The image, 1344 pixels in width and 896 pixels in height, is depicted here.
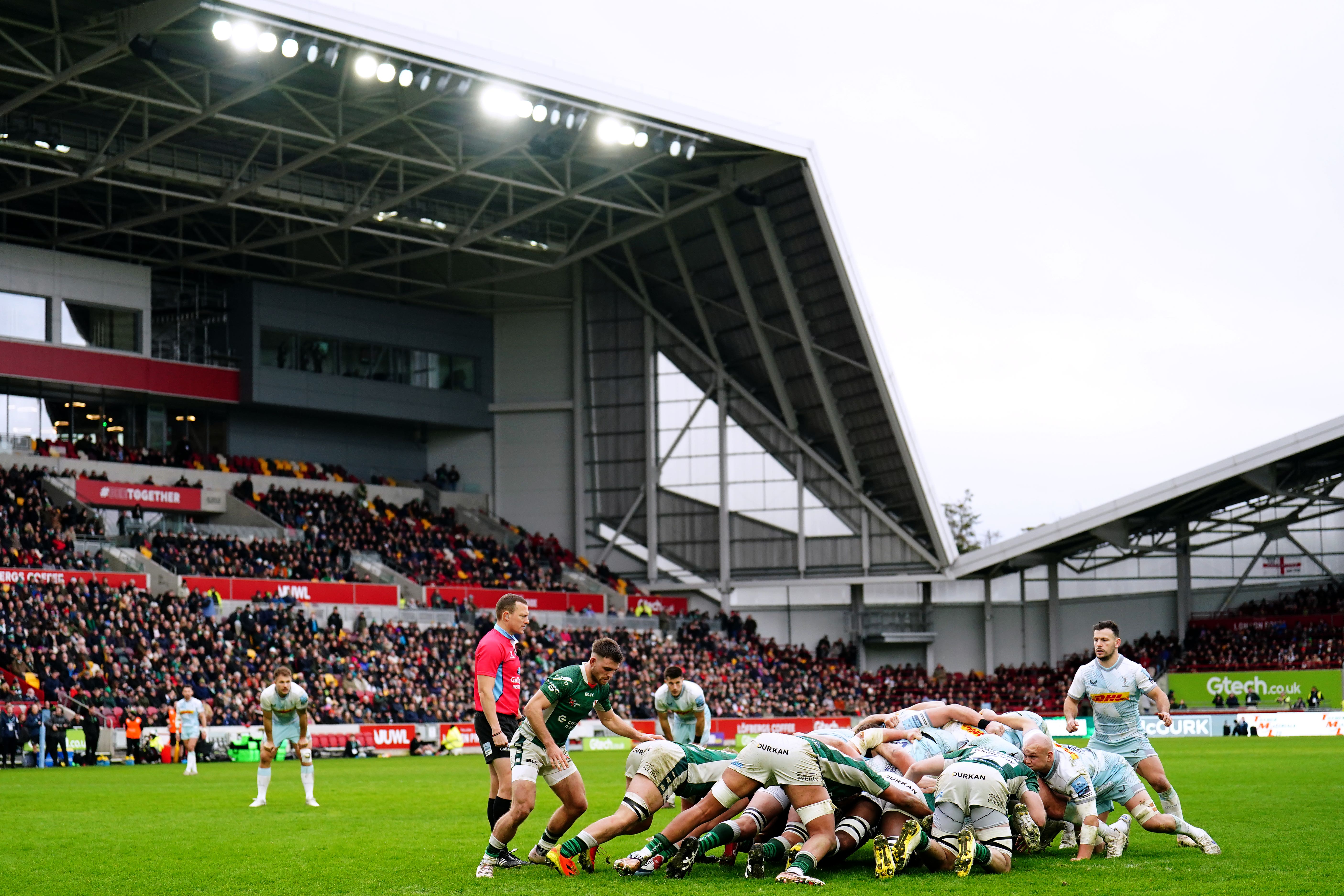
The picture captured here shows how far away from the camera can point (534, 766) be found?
42.9 feet

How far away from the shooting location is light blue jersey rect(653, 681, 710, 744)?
2169 centimetres

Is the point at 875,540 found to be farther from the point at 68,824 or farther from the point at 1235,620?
the point at 68,824

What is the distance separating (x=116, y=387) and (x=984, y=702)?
3815 cm

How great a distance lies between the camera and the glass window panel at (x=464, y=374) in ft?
228

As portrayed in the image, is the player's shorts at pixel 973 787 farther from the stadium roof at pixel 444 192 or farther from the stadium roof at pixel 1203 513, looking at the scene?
the stadium roof at pixel 1203 513

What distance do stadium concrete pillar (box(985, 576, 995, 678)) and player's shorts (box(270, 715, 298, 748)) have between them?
49619 millimetres

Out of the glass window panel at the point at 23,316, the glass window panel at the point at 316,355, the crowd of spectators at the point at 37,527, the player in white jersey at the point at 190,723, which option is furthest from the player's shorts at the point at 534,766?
the glass window panel at the point at 316,355

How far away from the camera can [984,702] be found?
63.6 m

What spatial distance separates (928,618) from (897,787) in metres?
56.1

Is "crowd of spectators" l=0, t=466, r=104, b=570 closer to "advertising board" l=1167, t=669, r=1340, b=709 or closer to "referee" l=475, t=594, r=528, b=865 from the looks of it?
"referee" l=475, t=594, r=528, b=865

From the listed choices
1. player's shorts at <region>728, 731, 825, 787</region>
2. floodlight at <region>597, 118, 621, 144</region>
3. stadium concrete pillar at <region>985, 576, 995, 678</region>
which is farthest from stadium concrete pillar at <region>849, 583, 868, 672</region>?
player's shorts at <region>728, 731, 825, 787</region>

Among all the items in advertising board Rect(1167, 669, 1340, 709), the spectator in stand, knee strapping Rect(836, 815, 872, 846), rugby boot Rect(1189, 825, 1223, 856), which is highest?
knee strapping Rect(836, 815, 872, 846)

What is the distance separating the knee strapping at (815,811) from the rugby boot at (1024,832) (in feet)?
7.22

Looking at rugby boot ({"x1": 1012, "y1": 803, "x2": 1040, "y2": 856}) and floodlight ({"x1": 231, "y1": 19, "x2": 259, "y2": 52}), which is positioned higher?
floodlight ({"x1": 231, "y1": 19, "x2": 259, "y2": 52})
